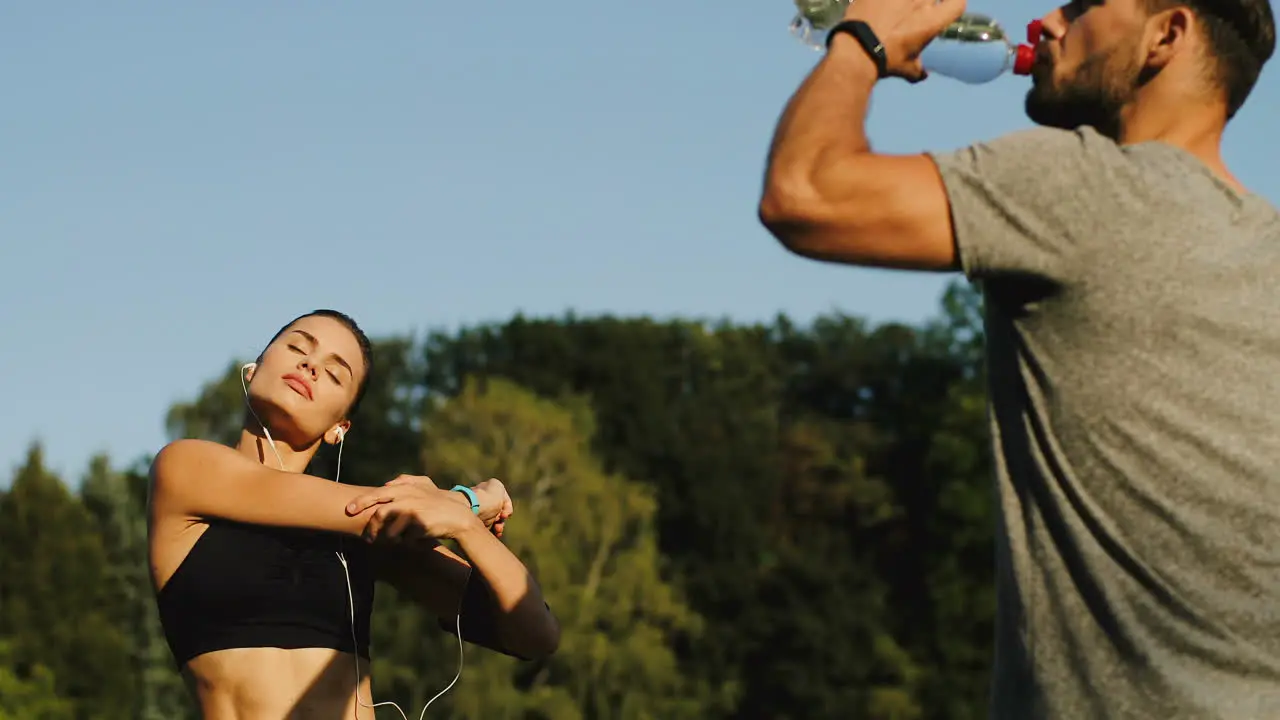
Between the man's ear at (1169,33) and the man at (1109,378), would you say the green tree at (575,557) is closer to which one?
the man's ear at (1169,33)

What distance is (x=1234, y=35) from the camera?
14.5ft

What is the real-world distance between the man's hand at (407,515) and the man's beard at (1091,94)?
8.91 ft

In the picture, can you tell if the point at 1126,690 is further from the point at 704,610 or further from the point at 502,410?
the point at 704,610

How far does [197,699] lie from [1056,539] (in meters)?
3.42

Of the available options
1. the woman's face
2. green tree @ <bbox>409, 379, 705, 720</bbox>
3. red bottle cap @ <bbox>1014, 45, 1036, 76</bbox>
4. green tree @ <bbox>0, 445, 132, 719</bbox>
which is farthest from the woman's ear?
green tree @ <bbox>409, 379, 705, 720</bbox>

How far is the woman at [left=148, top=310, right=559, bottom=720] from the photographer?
21.7ft

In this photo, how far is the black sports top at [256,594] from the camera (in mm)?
6617

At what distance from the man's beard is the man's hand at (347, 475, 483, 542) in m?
2.71

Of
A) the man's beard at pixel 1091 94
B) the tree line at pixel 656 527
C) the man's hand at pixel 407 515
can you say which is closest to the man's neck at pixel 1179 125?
the man's beard at pixel 1091 94

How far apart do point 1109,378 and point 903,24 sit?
0.85m

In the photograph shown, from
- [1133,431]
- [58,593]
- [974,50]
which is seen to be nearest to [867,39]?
[1133,431]

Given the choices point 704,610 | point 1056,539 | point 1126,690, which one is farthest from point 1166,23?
point 704,610

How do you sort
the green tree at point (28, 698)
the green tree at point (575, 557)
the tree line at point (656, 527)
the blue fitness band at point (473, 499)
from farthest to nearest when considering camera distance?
the green tree at point (575, 557)
the tree line at point (656, 527)
the green tree at point (28, 698)
the blue fitness band at point (473, 499)

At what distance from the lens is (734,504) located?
177 feet
